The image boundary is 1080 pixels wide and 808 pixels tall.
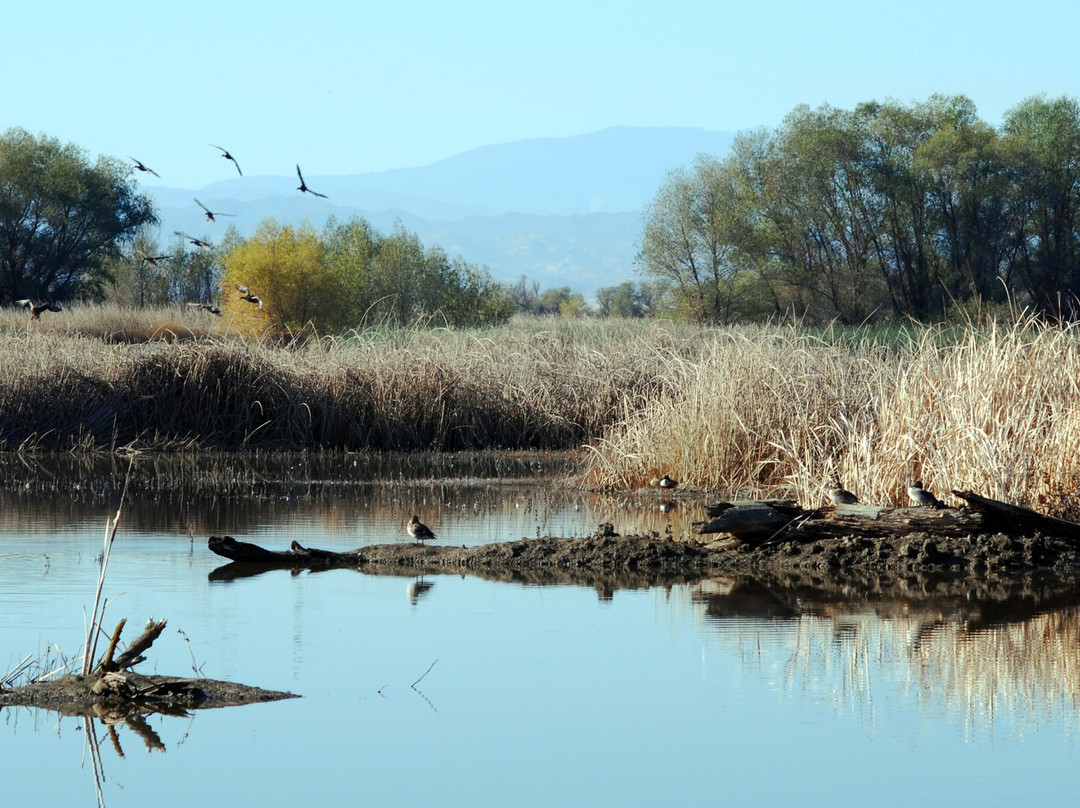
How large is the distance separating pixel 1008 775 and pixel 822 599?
3.84 m

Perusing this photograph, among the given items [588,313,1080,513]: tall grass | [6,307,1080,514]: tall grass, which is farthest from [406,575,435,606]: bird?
[6,307,1080,514]: tall grass

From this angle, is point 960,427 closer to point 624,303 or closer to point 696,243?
point 696,243

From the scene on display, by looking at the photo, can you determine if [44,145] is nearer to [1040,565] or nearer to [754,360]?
[754,360]

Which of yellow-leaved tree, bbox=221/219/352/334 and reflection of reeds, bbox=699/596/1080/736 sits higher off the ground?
yellow-leaved tree, bbox=221/219/352/334

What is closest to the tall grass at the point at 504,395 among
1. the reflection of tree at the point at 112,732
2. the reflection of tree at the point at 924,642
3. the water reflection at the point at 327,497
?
the water reflection at the point at 327,497

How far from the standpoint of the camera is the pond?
5742 mm

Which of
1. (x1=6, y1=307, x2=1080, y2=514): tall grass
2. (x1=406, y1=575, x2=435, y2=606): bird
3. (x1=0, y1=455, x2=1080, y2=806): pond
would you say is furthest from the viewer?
(x1=6, y1=307, x2=1080, y2=514): tall grass

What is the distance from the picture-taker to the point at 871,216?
2420 inches

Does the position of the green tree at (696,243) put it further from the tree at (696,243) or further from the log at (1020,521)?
the log at (1020,521)

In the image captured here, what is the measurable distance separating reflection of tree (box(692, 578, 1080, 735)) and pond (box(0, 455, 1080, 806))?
0.02 m

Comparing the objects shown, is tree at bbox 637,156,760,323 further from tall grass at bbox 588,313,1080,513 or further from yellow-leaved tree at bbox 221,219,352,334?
tall grass at bbox 588,313,1080,513

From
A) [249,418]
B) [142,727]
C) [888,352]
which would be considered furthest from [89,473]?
[142,727]

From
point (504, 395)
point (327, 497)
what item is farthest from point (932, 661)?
point (504, 395)

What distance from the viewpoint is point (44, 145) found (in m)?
57.0
